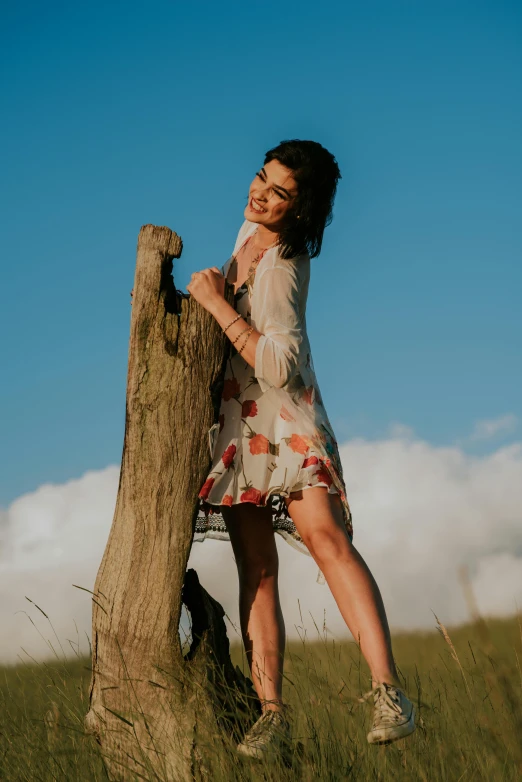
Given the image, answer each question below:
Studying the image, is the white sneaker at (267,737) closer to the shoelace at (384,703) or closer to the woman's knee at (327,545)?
the shoelace at (384,703)

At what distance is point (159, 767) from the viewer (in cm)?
298

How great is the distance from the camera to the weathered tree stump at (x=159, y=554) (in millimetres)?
3039

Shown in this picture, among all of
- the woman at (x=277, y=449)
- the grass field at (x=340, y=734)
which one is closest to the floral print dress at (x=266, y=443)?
the woman at (x=277, y=449)

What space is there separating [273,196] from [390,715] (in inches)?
84.4

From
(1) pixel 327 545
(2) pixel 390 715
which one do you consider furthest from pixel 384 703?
(1) pixel 327 545

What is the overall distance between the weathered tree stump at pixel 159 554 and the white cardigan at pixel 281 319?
169mm

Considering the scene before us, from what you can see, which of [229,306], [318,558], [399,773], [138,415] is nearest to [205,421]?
[138,415]

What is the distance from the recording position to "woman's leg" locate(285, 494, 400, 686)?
3.08 meters

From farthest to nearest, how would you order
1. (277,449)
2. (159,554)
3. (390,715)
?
(277,449)
(159,554)
(390,715)

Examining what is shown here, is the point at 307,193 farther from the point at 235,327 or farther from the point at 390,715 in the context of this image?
the point at 390,715

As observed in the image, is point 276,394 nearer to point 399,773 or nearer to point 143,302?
point 143,302

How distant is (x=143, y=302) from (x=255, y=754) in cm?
184

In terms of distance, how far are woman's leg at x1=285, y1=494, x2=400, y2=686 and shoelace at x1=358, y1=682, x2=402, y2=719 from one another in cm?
7

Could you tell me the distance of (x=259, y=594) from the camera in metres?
3.37
